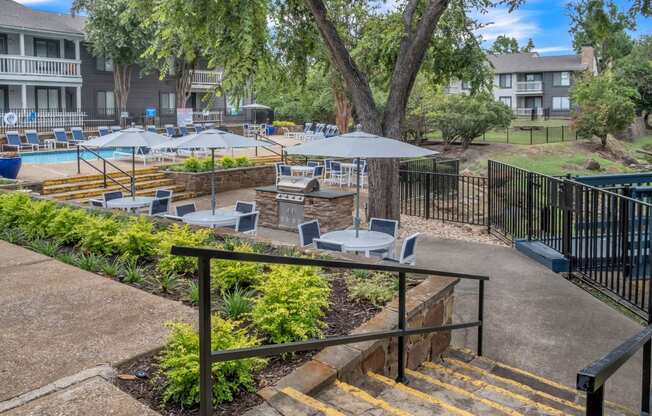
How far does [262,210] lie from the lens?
14461mm

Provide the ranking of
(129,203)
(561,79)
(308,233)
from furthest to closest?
(561,79)
(129,203)
(308,233)

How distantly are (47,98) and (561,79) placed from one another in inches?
2031

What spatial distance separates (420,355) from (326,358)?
6.15 feet

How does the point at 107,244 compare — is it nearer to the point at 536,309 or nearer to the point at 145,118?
the point at 536,309

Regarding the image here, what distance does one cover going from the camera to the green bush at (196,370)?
368 cm

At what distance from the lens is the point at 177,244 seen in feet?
23.6

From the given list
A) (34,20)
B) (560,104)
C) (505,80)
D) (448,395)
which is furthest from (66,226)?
(505,80)

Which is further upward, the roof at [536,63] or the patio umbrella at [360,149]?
the roof at [536,63]

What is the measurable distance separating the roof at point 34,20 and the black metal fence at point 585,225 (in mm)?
31468

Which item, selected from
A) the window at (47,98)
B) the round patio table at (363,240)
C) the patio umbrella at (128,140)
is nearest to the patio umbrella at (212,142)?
the patio umbrella at (128,140)

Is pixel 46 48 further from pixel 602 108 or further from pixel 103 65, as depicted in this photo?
pixel 602 108

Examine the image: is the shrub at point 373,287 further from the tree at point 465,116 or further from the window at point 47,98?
the window at point 47,98

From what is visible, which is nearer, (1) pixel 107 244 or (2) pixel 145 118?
(1) pixel 107 244

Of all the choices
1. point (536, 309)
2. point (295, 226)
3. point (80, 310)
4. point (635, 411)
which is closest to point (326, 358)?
point (80, 310)
